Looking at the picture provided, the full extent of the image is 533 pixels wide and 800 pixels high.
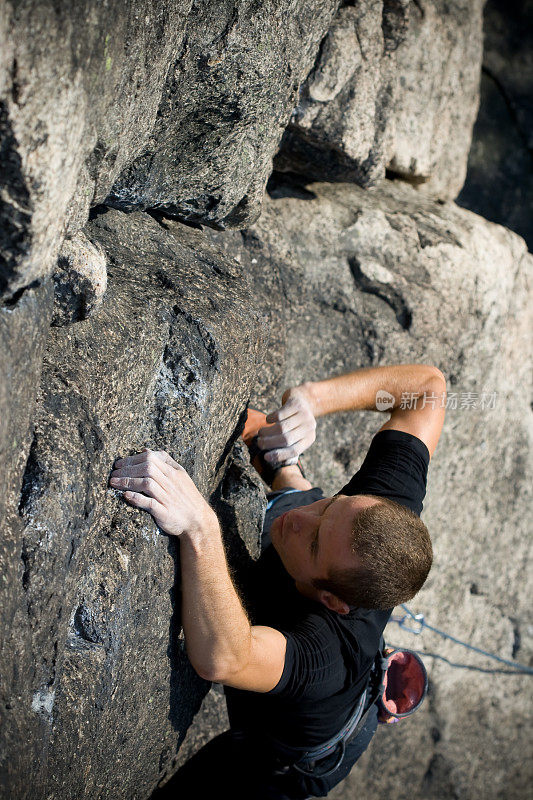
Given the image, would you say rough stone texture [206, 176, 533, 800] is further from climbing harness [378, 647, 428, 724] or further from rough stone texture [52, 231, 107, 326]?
rough stone texture [52, 231, 107, 326]

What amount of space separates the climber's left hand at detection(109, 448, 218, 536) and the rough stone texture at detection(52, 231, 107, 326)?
14.3 inches

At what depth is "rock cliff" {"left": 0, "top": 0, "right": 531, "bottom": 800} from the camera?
129 centimetres

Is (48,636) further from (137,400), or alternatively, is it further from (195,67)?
(195,67)

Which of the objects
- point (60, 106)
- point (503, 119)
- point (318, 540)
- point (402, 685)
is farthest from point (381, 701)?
point (503, 119)

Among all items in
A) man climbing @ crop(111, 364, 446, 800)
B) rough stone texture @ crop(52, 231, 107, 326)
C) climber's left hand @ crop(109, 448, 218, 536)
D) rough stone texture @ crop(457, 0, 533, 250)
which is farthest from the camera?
rough stone texture @ crop(457, 0, 533, 250)

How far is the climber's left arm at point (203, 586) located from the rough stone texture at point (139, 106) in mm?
590

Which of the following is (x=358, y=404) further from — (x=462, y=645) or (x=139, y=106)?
(x=462, y=645)

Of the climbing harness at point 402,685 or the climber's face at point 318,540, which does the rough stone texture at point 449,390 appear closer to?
the climber's face at point 318,540

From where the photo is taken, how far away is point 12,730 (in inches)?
53.2

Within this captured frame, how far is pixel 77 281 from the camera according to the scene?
1.42 m

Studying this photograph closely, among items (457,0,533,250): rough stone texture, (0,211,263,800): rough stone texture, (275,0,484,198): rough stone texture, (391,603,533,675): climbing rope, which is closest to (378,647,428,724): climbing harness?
(0,211,263,800): rough stone texture

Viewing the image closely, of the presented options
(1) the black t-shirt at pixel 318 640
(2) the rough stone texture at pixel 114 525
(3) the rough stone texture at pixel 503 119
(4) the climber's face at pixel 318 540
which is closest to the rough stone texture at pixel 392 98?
(3) the rough stone texture at pixel 503 119

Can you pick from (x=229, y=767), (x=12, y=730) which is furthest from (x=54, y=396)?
(x=229, y=767)

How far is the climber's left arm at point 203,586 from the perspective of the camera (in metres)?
1.64
